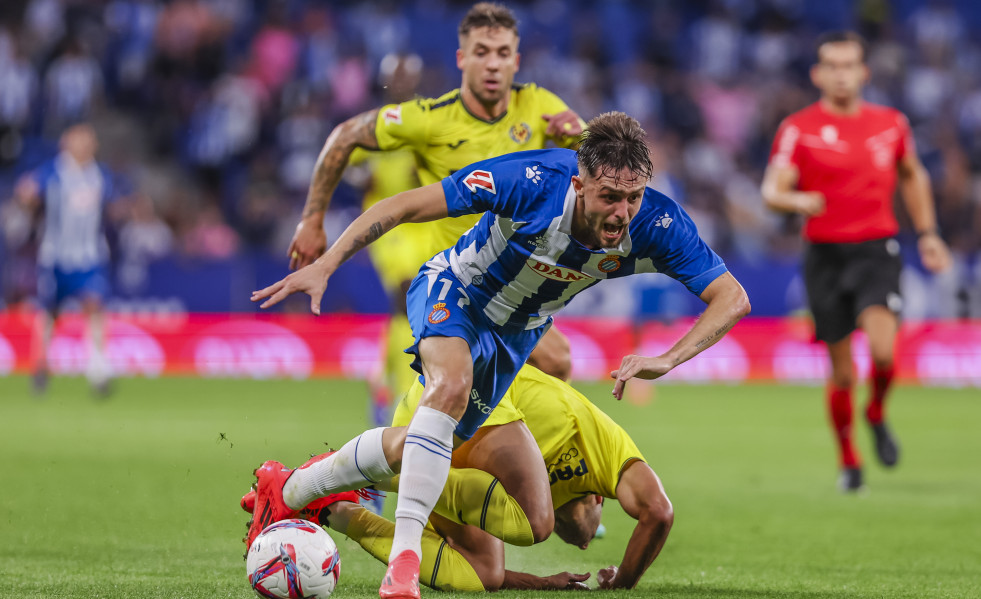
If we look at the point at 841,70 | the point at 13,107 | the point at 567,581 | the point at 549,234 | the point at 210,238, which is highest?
the point at 841,70

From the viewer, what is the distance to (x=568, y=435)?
17.8 feet

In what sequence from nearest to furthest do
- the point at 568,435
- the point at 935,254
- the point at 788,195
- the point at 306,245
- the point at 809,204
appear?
the point at 568,435, the point at 306,245, the point at 809,204, the point at 788,195, the point at 935,254

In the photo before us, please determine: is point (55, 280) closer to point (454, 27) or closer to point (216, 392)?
point (216, 392)

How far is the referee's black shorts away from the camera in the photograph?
8453mm

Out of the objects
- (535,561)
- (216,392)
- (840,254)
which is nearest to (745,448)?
(840,254)

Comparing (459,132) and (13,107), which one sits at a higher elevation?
(459,132)

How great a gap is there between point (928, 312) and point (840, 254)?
27.9ft

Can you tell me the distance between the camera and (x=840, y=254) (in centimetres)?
871

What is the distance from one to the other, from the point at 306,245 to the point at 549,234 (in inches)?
58.6

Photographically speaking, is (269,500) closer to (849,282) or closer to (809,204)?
(809,204)

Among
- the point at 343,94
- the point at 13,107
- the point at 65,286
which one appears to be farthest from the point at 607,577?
the point at 13,107

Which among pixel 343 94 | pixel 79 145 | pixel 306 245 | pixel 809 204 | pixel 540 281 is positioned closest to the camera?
pixel 540 281

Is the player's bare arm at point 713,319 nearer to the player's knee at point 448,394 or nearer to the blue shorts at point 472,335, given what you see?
the player's knee at point 448,394

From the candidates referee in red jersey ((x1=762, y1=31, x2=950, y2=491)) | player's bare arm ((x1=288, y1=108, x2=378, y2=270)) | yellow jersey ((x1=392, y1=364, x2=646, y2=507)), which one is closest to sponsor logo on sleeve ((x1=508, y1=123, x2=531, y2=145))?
player's bare arm ((x1=288, y1=108, x2=378, y2=270))
